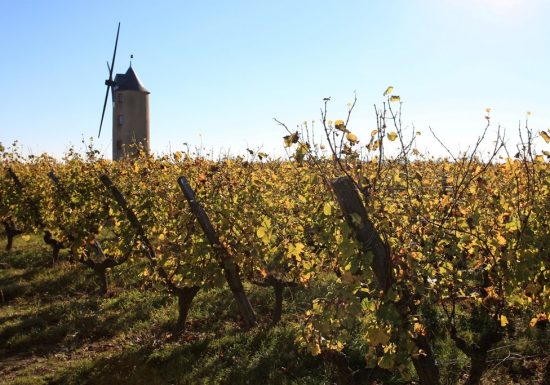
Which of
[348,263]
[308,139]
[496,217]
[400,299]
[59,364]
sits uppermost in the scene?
[308,139]

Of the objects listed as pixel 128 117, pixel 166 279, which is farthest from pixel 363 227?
pixel 128 117

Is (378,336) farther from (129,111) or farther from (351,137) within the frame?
(129,111)

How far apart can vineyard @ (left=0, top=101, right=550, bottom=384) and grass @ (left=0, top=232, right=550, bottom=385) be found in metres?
0.03

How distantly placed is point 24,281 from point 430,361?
32.7 feet

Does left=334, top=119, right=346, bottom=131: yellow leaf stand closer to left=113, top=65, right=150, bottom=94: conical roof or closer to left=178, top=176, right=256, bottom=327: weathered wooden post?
left=178, top=176, right=256, bottom=327: weathered wooden post

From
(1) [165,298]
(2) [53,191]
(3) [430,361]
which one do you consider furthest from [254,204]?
(2) [53,191]

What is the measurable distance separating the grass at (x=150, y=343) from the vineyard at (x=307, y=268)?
0.03 metres

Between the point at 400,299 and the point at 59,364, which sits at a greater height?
the point at 400,299

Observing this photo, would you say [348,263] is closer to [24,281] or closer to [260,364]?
[260,364]

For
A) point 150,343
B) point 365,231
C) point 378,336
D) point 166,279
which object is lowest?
point 150,343

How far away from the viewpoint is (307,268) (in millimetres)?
4277

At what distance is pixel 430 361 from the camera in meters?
3.88

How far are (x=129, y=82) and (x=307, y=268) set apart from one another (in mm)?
39244

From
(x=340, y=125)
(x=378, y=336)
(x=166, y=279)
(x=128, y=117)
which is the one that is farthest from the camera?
(x=128, y=117)
